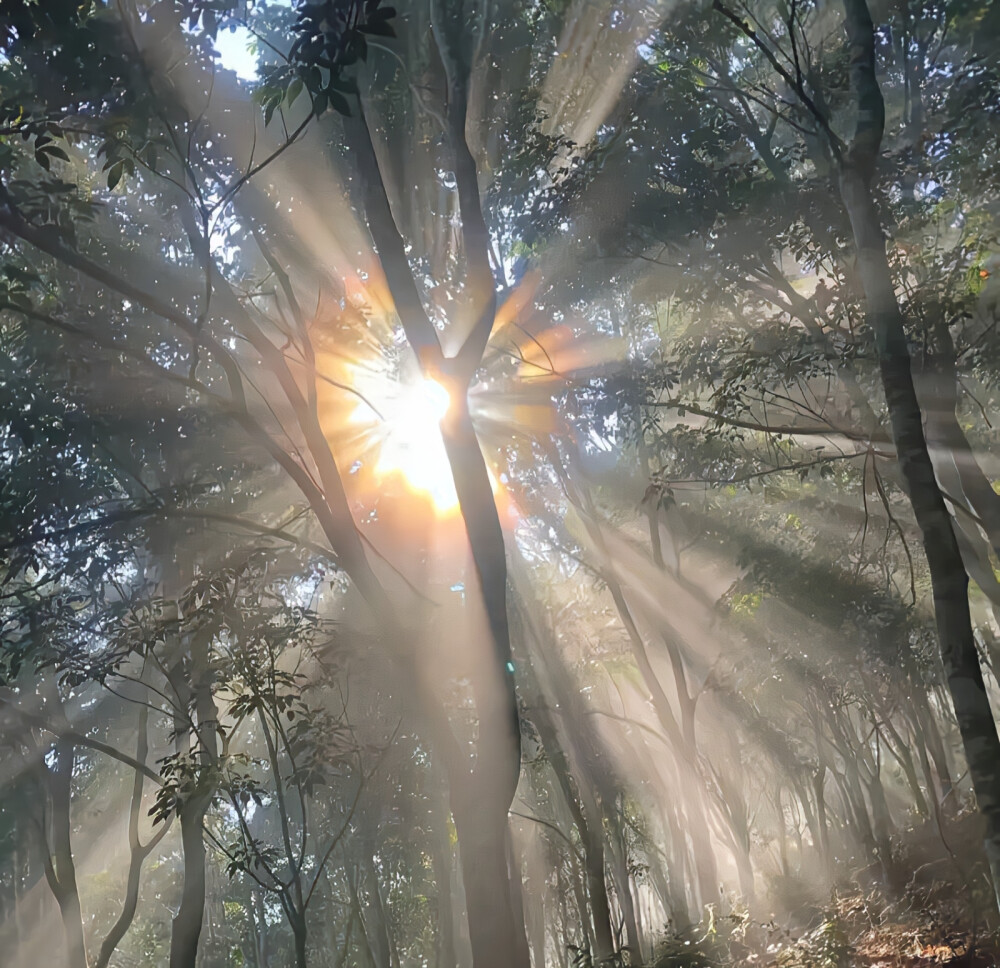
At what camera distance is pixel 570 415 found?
1114cm

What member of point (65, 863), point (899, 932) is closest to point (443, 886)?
point (65, 863)

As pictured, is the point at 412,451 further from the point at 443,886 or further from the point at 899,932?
the point at 443,886

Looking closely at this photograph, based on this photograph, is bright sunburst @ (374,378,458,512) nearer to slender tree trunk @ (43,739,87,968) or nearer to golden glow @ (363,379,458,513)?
golden glow @ (363,379,458,513)

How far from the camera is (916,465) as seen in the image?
4.17 metres

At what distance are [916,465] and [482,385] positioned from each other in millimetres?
8294

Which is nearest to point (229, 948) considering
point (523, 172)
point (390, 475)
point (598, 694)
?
point (598, 694)

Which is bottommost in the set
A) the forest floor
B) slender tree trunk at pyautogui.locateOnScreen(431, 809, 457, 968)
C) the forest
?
the forest floor

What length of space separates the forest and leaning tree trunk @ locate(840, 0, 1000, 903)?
0.02 metres

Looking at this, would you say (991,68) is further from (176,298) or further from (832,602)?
(176,298)

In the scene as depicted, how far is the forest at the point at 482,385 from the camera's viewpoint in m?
5.29

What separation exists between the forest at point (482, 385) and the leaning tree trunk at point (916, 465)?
22 mm

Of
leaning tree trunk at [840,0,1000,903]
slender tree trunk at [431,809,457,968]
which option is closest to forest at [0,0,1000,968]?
leaning tree trunk at [840,0,1000,903]

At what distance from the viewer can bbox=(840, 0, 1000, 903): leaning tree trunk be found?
12.5 ft

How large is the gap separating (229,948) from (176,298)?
27.6 meters
